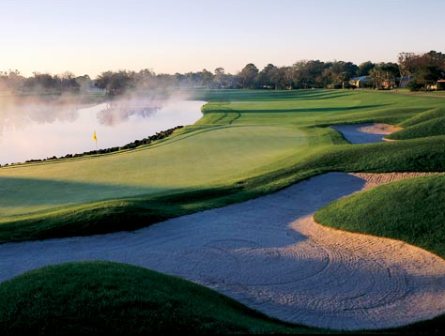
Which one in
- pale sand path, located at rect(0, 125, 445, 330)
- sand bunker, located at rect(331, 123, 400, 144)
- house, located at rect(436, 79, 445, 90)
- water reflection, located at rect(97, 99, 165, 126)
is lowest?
pale sand path, located at rect(0, 125, 445, 330)

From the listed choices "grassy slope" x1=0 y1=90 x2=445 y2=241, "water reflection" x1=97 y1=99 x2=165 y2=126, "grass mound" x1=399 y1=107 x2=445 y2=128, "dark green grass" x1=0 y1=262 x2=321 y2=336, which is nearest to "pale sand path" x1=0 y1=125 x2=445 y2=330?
"grassy slope" x1=0 y1=90 x2=445 y2=241

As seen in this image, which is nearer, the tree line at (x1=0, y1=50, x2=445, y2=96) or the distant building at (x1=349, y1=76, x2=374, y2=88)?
the tree line at (x1=0, y1=50, x2=445, y2=96)

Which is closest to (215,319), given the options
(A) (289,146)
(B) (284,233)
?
Answer: (B) (284,233)

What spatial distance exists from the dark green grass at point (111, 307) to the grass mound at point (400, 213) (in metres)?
5.80

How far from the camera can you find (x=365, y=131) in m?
32.8

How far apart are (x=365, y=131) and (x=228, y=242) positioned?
22.1m

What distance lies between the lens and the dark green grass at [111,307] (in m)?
7.00

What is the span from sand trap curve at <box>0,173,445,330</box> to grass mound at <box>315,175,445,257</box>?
1.15 ft

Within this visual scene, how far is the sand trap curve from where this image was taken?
9.51 m

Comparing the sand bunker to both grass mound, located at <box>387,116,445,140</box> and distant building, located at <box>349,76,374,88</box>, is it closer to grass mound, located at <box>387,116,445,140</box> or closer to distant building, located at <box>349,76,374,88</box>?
grass mound, located at <box>387,116,445,140</box>

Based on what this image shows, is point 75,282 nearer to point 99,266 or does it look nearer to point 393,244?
point 99,266

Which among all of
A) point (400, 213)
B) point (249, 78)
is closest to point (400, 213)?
point (400, 213)

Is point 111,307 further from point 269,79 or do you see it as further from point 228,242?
point 269,79

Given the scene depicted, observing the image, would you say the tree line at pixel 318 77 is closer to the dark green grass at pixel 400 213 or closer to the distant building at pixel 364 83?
the distant building at pixel 364 83
